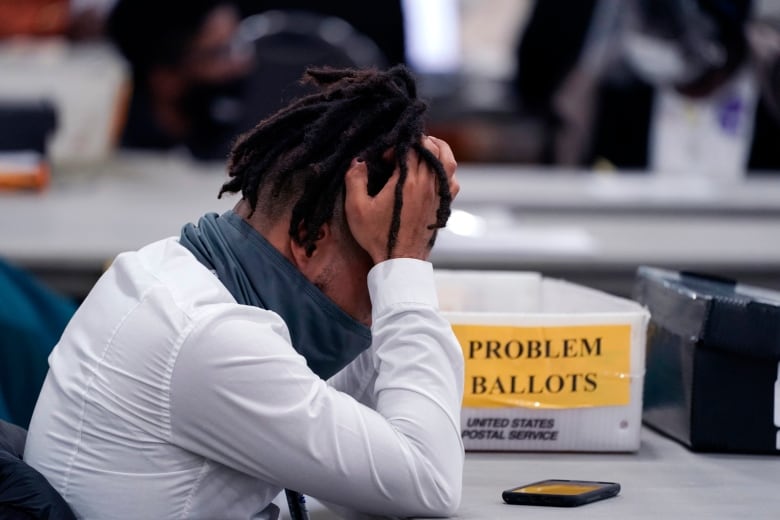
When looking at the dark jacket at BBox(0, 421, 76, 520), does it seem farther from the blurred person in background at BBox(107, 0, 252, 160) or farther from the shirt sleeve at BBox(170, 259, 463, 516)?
the blurred person in background at BBox(107, 0, 252, 160)

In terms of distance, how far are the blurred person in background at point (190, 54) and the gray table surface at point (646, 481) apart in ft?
11.3

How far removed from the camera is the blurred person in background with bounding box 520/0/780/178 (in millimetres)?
3797

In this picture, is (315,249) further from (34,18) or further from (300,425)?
(34,18)

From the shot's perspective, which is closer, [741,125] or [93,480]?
[93,480]

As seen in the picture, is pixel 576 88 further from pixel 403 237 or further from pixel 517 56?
pixel 403 237

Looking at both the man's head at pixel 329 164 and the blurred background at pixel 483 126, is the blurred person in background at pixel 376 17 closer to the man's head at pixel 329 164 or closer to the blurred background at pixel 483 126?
the blurred background at pixel 483 126

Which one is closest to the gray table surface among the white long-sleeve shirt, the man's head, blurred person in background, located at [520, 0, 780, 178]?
the white long-sleeve shirt

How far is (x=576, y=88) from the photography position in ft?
17.2

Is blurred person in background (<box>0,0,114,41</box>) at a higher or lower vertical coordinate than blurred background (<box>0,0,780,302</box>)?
higher

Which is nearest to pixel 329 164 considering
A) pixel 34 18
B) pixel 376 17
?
pixel 376 17

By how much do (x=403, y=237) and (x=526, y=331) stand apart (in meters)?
0.34

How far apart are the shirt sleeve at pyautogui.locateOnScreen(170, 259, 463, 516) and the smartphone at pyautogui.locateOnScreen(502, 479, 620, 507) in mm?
86

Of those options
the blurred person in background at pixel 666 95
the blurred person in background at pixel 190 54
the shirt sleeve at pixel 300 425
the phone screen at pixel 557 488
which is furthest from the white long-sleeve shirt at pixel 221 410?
the blurred person in background at pixel 190 54

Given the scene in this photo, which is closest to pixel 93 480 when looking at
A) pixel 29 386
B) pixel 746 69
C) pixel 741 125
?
pixel 29 386
